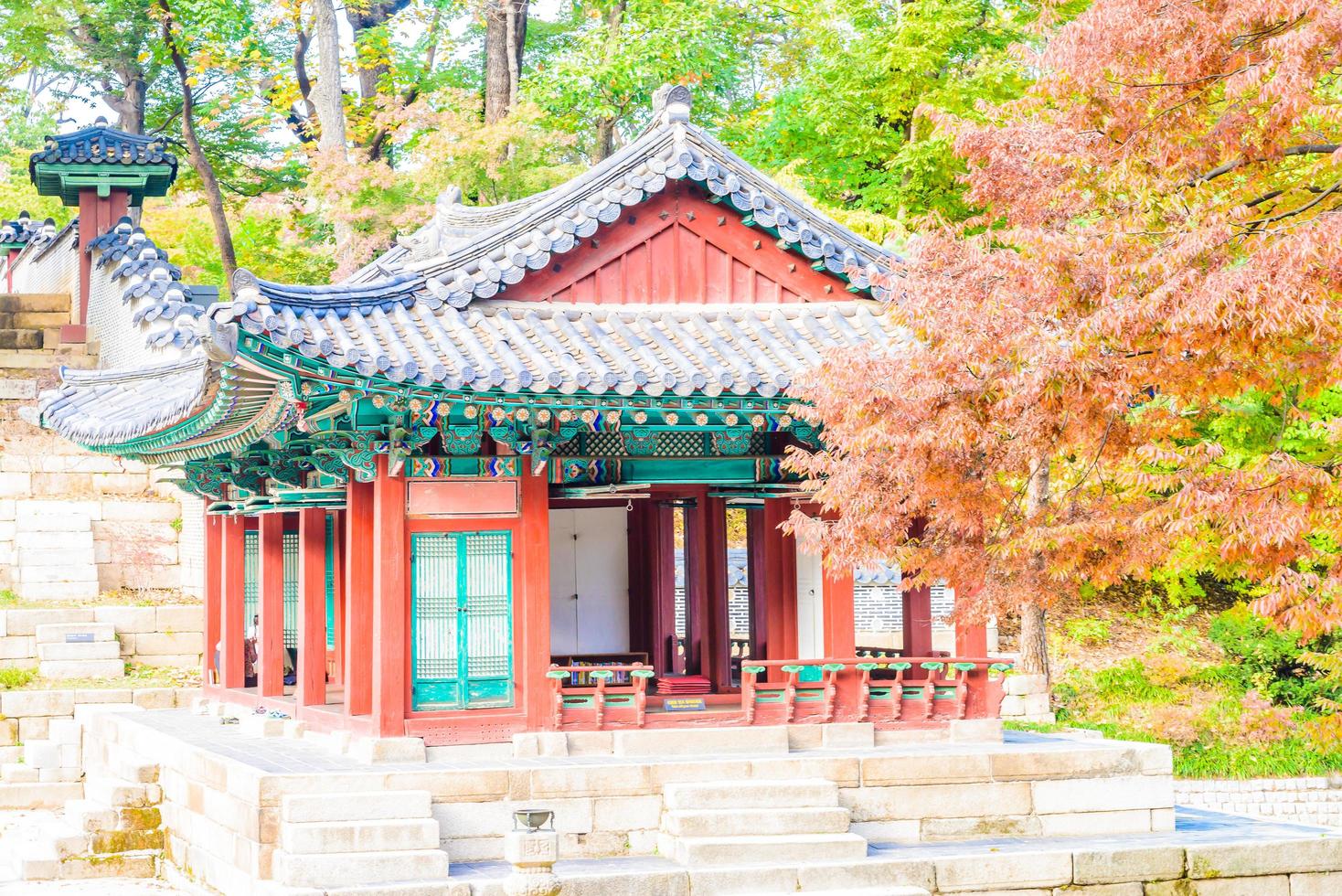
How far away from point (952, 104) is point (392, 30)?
15991mm

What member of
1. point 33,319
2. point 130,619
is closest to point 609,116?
point 33,319

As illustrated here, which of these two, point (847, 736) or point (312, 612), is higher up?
point (312, 612)

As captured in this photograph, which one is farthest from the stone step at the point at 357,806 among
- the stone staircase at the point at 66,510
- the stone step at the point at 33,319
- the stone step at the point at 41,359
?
the stone step at the point at 33,319

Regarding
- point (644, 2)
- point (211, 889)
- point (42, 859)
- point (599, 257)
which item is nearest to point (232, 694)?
point (42, 859)

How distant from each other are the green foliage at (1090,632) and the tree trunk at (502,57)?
661 inches

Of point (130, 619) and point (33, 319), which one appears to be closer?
point (130, 619)

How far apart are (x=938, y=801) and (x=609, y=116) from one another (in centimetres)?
2139

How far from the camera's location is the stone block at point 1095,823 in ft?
44.9

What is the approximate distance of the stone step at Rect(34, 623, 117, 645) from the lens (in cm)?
2377

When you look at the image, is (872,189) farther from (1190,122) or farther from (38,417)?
(1190,122)

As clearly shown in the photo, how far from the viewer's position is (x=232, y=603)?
65.4 feet

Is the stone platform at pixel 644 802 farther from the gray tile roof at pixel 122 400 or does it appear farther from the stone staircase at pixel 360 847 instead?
the gray tile roof at pixel 122 400

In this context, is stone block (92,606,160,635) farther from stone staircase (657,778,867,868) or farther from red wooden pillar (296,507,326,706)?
stone staircase (657,778,867,868)

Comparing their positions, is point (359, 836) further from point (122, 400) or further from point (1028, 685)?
point (1028, 685)
